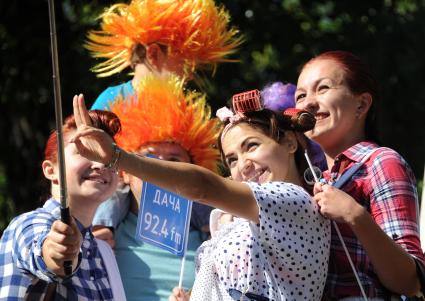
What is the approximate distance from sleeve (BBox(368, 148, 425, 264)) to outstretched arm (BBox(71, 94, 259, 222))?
425mm

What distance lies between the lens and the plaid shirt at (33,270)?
3250 mm

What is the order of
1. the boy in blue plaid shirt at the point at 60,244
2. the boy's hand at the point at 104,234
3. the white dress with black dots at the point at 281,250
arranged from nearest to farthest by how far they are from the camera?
1. the white dress with black dots at the point at 281,250
2. the boy in blue plaid shirt at the point at 60,244
3. the boy's hand at the point at 104,234

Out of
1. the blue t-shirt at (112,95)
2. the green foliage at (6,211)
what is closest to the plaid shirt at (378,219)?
the blue t-shirt at (112,95)

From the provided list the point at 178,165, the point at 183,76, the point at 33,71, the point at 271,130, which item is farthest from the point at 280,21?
the point at 178,165

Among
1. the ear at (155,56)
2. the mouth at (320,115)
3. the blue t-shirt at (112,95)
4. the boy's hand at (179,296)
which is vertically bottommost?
the boy's hand at (179,296)

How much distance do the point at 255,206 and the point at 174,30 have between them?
1.95 meters

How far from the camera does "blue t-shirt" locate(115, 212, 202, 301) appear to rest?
4.25 meters

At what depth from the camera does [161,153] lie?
14.5 ft

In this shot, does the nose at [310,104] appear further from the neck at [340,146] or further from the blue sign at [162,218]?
the blue sign at [162,218]

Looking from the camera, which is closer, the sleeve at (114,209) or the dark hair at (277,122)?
the dark hair at (277,122)

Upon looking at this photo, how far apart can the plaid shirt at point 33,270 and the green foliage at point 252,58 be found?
3.58 m

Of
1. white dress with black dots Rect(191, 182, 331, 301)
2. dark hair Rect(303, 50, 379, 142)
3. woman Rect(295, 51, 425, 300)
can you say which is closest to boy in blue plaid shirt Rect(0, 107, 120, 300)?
white dress with black dots Rect(191, 182, 331, 301)

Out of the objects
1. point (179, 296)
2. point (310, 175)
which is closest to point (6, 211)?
point (179, 296)

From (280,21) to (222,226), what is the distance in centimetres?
438
